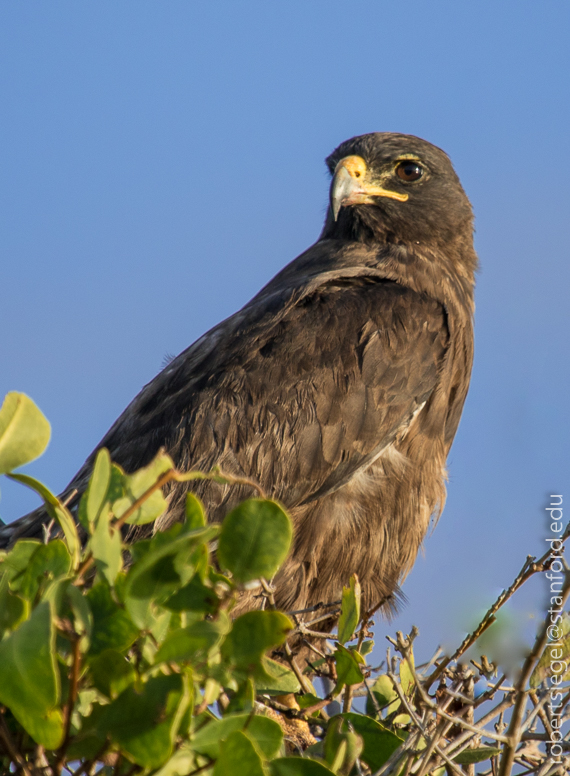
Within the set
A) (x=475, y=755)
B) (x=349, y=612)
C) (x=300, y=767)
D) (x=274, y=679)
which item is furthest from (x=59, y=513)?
(x=475, y=755)

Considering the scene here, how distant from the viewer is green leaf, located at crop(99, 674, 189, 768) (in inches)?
69.3

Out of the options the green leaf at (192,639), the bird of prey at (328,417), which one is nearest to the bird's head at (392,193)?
the bird of prey at (328,417)

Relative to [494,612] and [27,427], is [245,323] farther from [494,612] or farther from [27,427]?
[27,427]

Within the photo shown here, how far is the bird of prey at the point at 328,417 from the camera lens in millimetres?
5117

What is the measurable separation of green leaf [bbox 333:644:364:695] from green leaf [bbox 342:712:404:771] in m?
0.20

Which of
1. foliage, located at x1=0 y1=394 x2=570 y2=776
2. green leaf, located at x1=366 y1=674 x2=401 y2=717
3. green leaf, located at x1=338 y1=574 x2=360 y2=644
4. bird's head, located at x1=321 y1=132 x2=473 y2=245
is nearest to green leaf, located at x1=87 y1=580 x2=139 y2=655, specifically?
foliage, located at x1=0 y1=394 x2=570 y2=776

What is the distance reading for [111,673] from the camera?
185 cm

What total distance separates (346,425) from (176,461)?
953 millimetres

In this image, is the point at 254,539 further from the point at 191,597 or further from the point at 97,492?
the point at 97,492

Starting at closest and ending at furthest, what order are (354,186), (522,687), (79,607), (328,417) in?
1. (79,607)
2. (522,687)
3. (328,417)
4. (354,186)

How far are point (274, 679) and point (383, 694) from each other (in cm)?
183

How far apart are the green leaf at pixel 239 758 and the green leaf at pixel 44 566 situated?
46cm

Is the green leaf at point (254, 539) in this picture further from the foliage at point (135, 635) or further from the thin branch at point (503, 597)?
the thin branch at point (503, 597)

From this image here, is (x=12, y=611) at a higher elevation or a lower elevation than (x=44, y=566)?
lower
